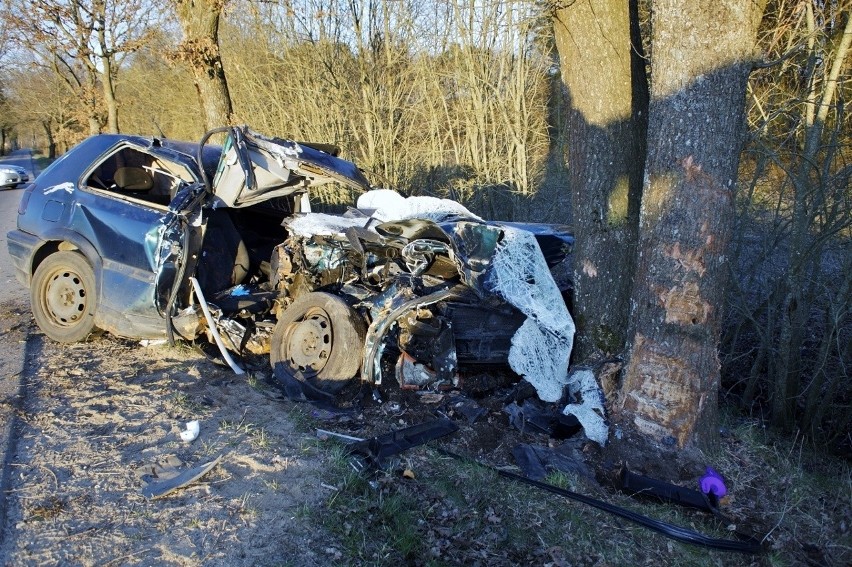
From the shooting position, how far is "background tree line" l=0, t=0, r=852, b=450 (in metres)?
4.70

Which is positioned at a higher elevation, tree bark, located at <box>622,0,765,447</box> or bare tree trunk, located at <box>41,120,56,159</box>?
bare tree trunk, located at <box>41,120,56,159</box>

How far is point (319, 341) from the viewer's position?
5.03m

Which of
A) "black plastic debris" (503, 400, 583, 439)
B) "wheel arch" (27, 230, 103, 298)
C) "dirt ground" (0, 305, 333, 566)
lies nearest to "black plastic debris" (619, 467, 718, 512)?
"black plastic debris" (503, 400, 583, 439)

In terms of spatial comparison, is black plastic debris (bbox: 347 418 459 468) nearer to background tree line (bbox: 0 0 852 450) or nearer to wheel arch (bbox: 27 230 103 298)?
background tree line (bbox: 0 0 852 450)

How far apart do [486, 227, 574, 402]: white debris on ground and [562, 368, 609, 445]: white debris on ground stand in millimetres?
101

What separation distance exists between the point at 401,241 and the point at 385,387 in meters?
1.26

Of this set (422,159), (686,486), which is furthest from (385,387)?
(422,159)

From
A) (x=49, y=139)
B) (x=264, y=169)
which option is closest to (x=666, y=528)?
(x=264, y=169)

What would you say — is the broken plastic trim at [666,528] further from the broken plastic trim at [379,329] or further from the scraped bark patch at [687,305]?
the broken plastic trim at [379,329]

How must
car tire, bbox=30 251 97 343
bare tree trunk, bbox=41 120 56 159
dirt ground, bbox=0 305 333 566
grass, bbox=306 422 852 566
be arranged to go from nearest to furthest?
dirt ground, bbox=0 305 333 566, grass, bbox=306 422 852 566, car tire, bbox=30 251 97 343, bare tree trunk, bbox=41 120 56 159

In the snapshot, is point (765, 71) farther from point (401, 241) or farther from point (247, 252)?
point (247, 252)

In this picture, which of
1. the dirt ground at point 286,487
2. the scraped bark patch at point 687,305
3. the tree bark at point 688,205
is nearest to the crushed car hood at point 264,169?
the dirt ground at point 286,487

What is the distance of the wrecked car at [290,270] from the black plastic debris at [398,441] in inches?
18.3

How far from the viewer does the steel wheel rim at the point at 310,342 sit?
16.4ft
